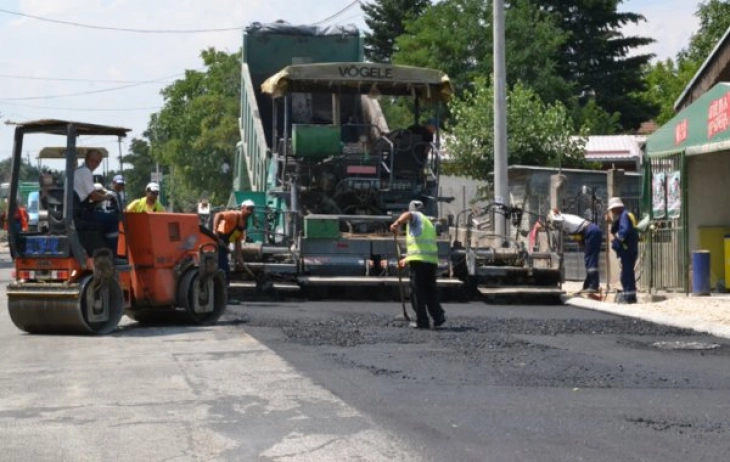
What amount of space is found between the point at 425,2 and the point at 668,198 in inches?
2007

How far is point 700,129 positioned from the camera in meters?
18.1

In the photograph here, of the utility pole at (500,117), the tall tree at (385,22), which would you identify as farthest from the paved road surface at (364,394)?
the tall tree at (385,22)

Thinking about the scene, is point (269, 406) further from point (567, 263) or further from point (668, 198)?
point (567, 263)

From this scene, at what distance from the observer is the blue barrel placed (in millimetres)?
17875

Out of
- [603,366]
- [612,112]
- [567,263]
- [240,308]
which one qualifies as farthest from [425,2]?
[603,366]

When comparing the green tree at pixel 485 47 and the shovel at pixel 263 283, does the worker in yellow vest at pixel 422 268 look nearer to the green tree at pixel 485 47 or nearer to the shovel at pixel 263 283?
the shovel at pixel 263 283

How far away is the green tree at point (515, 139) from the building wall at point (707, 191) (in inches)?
560

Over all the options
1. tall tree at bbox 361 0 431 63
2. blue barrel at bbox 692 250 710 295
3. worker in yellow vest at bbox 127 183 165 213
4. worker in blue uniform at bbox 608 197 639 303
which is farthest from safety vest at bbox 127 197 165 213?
tall tree at bbox 361 0 431 63

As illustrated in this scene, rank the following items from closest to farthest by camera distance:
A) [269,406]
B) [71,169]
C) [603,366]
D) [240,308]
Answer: [269,406] < [603,366] < [71,169] < [240,308]

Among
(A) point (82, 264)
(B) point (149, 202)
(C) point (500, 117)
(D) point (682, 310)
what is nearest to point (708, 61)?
(C) point (500, 117)

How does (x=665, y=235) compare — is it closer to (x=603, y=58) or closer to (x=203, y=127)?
(x=603, y=58)

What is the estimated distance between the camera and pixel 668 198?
765 inches

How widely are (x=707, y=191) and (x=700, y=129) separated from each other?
62.7 inches

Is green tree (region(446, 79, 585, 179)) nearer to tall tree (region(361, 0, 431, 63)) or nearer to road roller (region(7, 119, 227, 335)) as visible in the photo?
road roller (region(7, 119, 227, 335))
